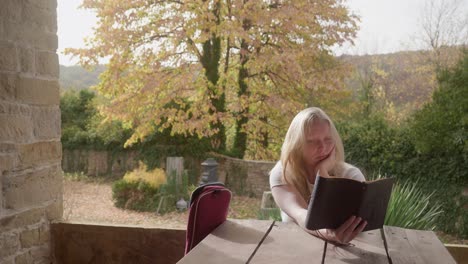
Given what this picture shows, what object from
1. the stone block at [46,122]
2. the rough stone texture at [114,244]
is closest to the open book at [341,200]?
the rough stone texture at [114,244]

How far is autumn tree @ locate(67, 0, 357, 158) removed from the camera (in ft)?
23.2

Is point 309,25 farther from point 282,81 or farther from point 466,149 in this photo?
point 466,149

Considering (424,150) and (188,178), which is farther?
(188,178)

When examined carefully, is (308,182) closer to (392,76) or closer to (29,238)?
(29,238)

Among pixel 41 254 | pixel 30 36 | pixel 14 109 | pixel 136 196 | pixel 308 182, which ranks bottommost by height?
pixel 136 196

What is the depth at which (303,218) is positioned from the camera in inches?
53.4

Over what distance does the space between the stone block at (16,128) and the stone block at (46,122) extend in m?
0.04

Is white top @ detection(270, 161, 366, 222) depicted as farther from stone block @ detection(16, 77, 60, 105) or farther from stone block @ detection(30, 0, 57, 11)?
stone block @ detection(30, 0, 57, 11)

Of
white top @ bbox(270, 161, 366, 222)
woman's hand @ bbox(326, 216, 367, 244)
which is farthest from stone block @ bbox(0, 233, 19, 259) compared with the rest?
woman's hand @ bbox(326, 216, 367, 244)

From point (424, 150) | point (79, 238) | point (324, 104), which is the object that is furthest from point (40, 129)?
point (324, 104)

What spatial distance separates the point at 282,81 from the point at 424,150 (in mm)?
2891

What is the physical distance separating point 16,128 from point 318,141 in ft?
4.25

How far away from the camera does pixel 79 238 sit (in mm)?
2100

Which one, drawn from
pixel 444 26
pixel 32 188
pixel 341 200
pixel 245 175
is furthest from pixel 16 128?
pixel 444 26
